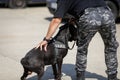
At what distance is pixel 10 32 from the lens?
1214cm

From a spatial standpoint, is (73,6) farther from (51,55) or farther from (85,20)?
(51,55)

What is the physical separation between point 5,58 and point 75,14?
125 inches

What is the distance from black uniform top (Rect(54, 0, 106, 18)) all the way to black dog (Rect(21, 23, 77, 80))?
0.47 meters

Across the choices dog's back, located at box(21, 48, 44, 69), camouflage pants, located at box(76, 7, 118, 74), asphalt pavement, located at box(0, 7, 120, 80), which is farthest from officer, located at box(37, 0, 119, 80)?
asphalt pavement, located at box(0, 7, 120, 80)

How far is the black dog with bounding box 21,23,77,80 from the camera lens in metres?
6.21

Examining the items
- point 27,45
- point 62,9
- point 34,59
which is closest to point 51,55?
point 34,59

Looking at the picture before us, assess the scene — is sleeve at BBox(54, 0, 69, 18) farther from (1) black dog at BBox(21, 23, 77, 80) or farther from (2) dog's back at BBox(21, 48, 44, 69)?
(2) dog's back at BBox(21, 48, 44, 69)

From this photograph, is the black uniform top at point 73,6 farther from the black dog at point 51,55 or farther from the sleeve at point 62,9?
the black dog at point 51,55

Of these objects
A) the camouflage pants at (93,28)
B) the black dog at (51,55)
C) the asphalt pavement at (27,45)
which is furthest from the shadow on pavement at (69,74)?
the camouflage pants at (93,28)

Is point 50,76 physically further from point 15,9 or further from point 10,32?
point 15,9

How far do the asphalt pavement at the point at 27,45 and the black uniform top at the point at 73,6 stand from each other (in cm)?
163

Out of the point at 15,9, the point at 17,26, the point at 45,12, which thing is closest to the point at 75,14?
the point at 17,26

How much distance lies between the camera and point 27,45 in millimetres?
10188

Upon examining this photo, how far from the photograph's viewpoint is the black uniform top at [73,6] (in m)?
5.95
